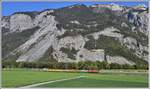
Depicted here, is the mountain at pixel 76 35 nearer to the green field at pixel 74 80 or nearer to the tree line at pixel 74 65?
the tree line at pixel 74 65

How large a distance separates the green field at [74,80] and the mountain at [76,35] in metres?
0.31

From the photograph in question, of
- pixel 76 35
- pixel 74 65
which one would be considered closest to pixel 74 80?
pixel 74 65

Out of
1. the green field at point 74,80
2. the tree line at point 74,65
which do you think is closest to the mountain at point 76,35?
the tree line at point 74,65

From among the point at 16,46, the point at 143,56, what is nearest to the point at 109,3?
the point at 143,56

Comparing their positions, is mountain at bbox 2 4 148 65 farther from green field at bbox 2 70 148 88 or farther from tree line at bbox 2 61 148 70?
green field at bbox 2 70 148 88

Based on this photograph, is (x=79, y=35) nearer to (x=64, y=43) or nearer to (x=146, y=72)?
(x=64, y=43)

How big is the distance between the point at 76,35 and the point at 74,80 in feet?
3.40

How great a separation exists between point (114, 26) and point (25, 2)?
6.68 feet

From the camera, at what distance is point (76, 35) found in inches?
556

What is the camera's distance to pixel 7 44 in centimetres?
1375

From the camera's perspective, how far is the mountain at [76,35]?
13.9 metres

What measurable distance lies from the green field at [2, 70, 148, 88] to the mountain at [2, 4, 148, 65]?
0.31m

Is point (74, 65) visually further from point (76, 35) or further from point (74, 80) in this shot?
point (76, 35)

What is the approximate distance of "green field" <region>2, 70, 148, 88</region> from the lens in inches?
533
